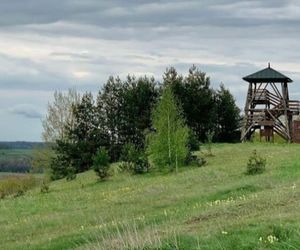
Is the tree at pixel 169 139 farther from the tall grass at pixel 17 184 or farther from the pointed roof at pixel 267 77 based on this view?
the pointed roof at pixel 267 77

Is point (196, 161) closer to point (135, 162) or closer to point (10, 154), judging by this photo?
point (135, 162)

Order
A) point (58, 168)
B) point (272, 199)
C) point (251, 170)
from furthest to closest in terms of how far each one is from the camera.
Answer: point (58, 168) → point (251, 170) → point (272, 199)

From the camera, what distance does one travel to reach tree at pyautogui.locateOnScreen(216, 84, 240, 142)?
65.2m

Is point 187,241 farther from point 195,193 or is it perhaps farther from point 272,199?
point 195,193

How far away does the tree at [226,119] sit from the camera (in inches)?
2569

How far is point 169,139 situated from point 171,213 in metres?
19.4

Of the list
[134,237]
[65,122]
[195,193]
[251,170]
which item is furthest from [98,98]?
[134,237]

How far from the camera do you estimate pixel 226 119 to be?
65625 millimetres

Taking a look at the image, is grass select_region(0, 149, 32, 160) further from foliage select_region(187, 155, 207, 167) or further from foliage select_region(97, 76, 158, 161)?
foliage select_region(187, 155, 207, 167)

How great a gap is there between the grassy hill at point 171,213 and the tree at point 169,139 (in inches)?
45.2

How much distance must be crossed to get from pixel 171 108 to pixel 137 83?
29.6m

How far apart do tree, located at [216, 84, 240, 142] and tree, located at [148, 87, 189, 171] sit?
2834 cm


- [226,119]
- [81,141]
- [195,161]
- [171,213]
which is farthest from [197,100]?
[171,213]

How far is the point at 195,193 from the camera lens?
22.8 m
